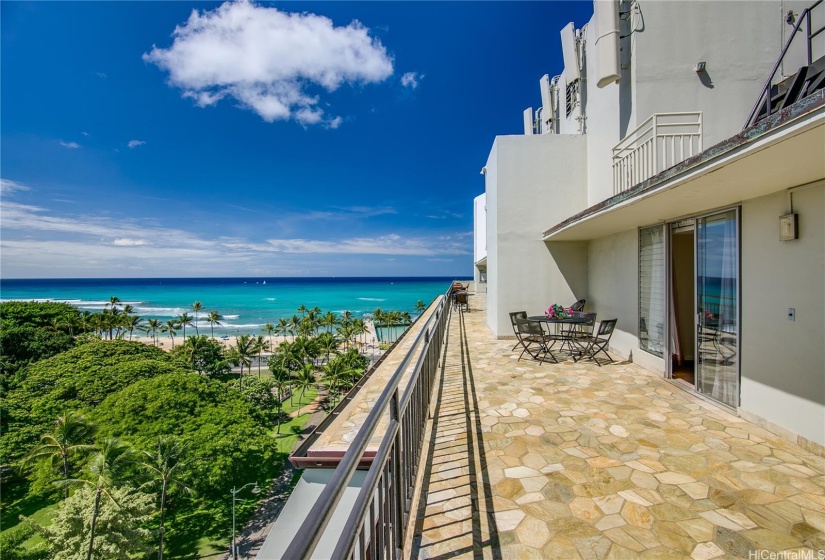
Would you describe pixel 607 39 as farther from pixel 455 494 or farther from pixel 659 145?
pixel 455 494

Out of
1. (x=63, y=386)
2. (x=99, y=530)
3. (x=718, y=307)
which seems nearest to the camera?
(x=718, y=307)

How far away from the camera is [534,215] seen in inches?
322

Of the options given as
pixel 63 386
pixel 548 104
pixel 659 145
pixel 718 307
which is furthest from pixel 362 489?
pixel 63 386

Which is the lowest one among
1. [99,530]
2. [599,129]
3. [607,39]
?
[99,530]

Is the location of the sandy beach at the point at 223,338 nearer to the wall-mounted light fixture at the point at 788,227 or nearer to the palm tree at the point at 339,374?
the palm tree at the point at 339,374

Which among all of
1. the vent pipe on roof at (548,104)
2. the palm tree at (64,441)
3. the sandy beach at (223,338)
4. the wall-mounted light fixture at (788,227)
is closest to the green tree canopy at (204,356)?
the sandy beach at (223,338)

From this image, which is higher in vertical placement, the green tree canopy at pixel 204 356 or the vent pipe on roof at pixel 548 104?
the vent pipe on roof at pixel 548 104

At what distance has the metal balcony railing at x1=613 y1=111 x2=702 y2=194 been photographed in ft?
16.4

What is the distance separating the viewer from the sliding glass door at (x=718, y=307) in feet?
12.6

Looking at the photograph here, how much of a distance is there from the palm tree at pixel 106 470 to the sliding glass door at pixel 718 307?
48.2 feet

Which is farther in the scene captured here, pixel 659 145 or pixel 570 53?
pixel 570 53

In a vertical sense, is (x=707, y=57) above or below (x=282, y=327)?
above

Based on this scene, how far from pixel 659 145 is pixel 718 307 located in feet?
9.34

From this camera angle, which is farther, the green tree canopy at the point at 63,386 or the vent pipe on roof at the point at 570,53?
the green tree canopy at the point at 63,386
